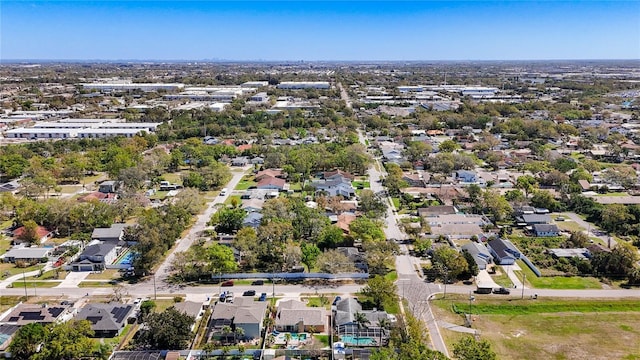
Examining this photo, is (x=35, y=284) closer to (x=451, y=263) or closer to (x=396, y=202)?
(x=451, y=263)

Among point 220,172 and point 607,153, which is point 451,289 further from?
point 607,153

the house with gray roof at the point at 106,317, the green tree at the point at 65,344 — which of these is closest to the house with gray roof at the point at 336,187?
the house with gray roof at the point at 106,317

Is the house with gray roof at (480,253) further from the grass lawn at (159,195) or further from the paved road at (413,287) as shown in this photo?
the grass lawn at (159,195)

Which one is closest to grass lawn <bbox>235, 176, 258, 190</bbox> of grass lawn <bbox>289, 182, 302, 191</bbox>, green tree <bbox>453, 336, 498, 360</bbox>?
grass lawn <bbox>289, 182, 302, 191</bbox>

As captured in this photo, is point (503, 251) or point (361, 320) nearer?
point (361, 320)

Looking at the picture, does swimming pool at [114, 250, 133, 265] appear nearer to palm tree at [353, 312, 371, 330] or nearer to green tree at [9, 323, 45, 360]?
green tree at [9, 323, 45, 360]

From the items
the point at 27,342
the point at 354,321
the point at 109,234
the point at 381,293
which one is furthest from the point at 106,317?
the point at 381,293

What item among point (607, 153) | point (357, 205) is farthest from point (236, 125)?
point (607, 153)
